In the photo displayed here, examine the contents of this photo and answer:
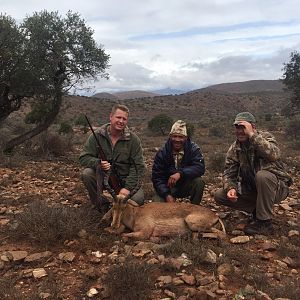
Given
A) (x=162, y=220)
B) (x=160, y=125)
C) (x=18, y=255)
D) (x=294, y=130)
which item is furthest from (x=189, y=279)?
(x=160, y=125)

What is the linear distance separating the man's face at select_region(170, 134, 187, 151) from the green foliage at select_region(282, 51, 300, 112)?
67.3ft

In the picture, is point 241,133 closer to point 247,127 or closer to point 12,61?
point 247,127

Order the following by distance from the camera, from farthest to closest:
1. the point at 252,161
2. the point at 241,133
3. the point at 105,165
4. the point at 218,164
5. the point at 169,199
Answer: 1. the point at 218,164
2. the point at 169,199
3. the point at 252,161
4. the point at 105,165
5. the point at 241,133

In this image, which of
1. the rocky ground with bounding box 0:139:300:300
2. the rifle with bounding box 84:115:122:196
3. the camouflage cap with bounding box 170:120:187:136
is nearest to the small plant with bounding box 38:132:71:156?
the rocky ground with bounding box 0:139:300:300

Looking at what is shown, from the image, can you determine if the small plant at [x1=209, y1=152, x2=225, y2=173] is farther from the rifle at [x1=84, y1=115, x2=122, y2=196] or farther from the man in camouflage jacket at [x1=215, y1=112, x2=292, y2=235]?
the rifle at [x1=84, y1=115, x2=122, y2=196]

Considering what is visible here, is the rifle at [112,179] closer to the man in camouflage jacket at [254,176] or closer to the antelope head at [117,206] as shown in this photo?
the antelope head at [117,206]

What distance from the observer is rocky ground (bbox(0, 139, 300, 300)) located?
14.5 feet

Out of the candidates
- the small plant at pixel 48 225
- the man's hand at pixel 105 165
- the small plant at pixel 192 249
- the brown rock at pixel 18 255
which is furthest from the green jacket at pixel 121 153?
the brown rock at pixel 18 255

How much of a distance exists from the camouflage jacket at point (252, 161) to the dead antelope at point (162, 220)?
795 mm

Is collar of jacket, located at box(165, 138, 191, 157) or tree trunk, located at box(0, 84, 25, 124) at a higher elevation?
tree trunk, located at box(0, 84, 25, 124)

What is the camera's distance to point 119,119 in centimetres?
662

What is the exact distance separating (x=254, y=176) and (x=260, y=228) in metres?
0.80

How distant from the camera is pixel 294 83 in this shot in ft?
84.6

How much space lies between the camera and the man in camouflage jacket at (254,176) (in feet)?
20.5
